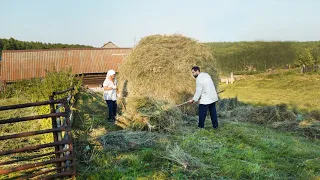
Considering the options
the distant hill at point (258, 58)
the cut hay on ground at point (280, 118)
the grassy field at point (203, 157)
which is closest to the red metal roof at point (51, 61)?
the cut hay on ground at point (280, 118)

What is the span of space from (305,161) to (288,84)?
20.2m

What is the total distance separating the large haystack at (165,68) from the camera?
36.1 ft

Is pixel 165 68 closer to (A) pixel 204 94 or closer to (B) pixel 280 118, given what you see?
(A) pixel 204 94

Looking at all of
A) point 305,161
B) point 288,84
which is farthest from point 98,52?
point 305,161

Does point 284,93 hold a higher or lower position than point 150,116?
lower

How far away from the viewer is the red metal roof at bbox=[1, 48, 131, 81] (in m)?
27.0

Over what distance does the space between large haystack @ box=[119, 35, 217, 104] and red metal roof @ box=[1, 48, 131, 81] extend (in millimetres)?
16799

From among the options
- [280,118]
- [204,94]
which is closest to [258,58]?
[280,118]

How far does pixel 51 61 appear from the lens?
2822cm

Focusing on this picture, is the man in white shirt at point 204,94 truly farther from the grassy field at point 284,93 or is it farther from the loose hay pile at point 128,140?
the grassy field at point 284,93

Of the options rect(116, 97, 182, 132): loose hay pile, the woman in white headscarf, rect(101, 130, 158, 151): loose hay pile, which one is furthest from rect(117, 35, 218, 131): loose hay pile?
rect(101, 130, 158, 151): loose hay pile

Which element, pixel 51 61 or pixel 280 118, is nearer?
pixel 280 118

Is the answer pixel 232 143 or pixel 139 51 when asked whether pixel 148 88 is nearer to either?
pixel 139 51

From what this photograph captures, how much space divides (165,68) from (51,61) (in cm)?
1960
